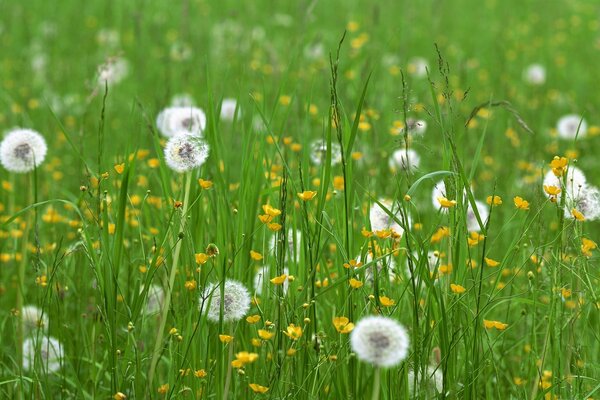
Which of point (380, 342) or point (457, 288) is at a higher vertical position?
point (457, 288)

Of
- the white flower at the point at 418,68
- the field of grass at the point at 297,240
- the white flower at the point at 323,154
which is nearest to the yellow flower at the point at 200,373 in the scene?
the field of grass at the point at 297,240

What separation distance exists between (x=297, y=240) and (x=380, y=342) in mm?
867

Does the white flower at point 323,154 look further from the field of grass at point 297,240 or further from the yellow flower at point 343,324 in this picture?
the yellow flower at point 343,324

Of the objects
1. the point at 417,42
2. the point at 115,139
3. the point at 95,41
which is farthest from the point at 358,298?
the point at 417,42

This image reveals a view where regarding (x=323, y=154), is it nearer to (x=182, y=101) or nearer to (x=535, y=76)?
(x=182, y=101)

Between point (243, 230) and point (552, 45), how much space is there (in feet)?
17.0

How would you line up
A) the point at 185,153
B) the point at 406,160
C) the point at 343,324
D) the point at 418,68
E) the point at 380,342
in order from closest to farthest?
1. the point at 380,342
2. the point at 343,324
3. the point at 185,153
4. the point at 406,160
5. the point at 418,68

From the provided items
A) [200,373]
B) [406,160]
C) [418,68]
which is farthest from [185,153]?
[418,68]

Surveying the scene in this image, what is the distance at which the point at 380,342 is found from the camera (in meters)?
1.43

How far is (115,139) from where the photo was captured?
13.7 ft

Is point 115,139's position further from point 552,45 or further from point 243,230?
point 552,45

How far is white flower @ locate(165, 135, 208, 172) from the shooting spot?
200 cm

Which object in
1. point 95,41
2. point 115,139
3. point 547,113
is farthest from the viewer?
point 95,41

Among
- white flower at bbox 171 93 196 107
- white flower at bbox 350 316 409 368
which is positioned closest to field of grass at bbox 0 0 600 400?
white flower at bbox 350 316 409 368
